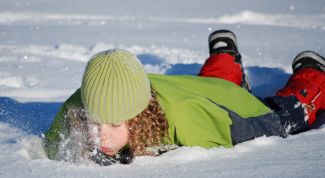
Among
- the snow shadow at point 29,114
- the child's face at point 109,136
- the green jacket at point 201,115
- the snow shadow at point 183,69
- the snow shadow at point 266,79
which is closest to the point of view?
the child's face at point 109,136

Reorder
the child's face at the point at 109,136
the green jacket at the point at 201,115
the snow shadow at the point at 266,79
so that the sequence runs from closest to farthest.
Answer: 1. the child's face at the point at 109,136
2. the green jacket at the point at 201,115
3. the snow shadow at the point at 266,79

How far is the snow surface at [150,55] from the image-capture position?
206cm

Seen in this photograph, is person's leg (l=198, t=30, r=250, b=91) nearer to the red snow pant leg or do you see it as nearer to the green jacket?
the red snow pant leg

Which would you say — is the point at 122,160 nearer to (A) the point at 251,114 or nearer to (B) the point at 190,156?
(B) the point at 190,156

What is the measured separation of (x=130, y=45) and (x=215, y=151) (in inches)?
120

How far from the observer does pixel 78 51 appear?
Result: 198 inches

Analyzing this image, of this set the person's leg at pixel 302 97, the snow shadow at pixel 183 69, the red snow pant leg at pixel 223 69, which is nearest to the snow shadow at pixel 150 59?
the snow shadow at pixel 183 69

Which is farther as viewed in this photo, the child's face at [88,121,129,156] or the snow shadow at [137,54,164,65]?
the snow shadow at [137,54,164,65]

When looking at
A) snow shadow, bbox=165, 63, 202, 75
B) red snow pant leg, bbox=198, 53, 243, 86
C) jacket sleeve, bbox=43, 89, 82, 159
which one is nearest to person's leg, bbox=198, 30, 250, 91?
red snow pant leg, bbox=198, 53, 243, 86

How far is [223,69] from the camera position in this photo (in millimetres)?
3309

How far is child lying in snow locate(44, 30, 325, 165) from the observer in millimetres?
2143

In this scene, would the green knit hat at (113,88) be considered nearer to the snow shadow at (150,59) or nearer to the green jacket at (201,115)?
the green jacket at (201,115)

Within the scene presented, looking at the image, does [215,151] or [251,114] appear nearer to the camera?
[215,151]

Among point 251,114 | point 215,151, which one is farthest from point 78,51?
point 215,151
